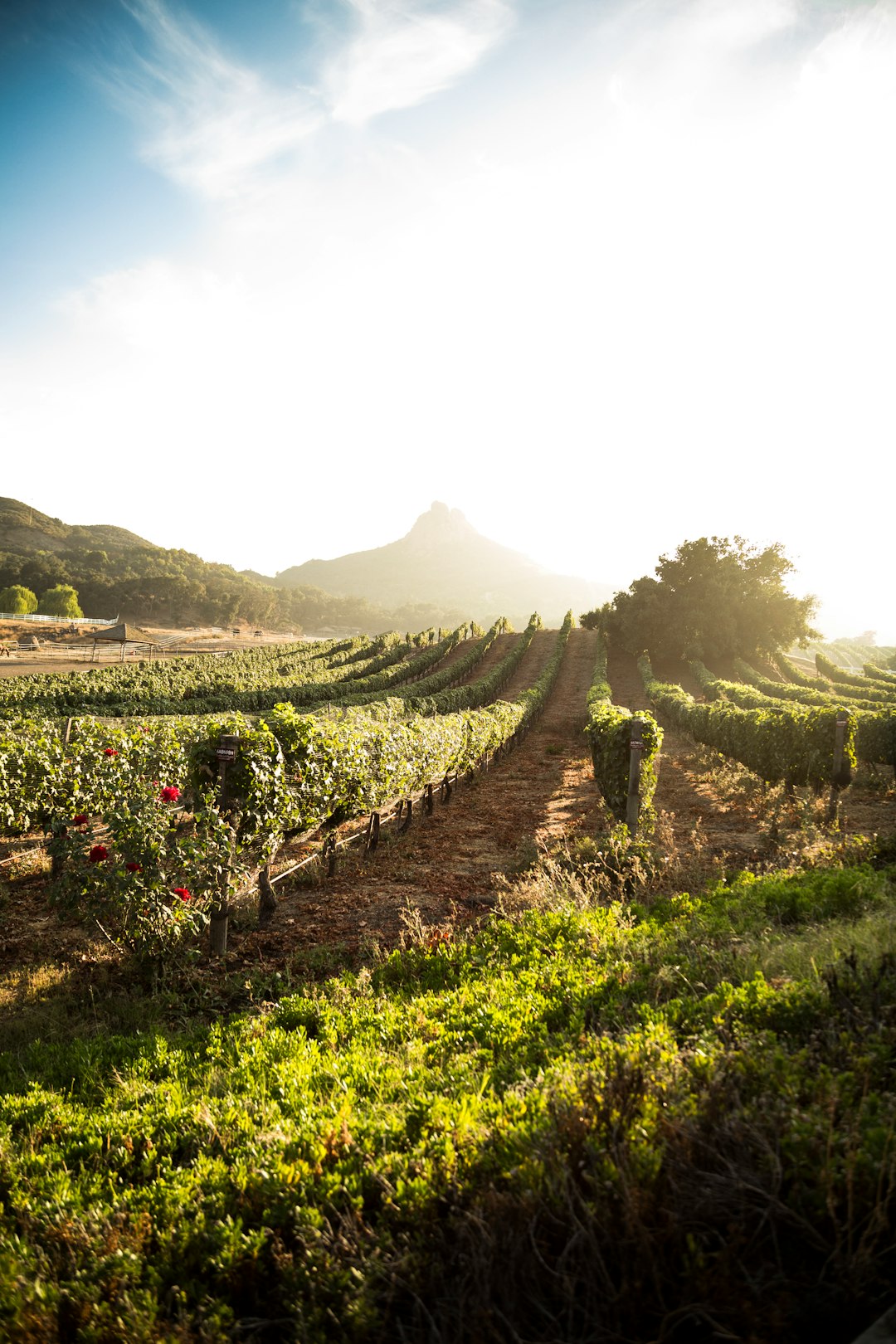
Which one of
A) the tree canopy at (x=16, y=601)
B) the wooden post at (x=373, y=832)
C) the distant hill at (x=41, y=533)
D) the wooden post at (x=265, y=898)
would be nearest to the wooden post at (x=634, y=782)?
the wooden post at (x=373, y=832)

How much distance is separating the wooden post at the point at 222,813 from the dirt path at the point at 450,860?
0.49m

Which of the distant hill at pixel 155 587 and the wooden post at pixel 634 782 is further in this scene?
the distant hill at pixel 155 587

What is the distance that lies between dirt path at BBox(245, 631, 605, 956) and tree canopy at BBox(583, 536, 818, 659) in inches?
1235

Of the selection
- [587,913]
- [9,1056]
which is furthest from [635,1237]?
[9,1056]

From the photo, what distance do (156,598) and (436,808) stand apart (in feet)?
356

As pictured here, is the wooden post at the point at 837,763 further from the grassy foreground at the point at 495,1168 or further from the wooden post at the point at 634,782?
the grassy foreground at the point at 495,1168

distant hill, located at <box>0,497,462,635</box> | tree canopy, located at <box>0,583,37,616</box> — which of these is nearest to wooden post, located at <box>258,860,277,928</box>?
tree canopy, located at <box>0,583,37,616</box>

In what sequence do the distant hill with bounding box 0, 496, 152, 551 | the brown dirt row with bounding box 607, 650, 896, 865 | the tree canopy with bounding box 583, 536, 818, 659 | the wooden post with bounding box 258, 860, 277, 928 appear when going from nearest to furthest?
the wooden post with bounding box 258, 860, 277, 928 → the brown dirt row with bounding box 607, 650, 896, 865 → the tree canopy with bounding box 583, 536, 818, 659 → the distant hill with bounding box 0, 496, 152, 551

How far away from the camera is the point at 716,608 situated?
47.8m

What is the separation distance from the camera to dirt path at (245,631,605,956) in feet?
26.5

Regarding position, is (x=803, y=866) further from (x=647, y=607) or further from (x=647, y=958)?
(x=647, y=607)

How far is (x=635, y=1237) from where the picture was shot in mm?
2258

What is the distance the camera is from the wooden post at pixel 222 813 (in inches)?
283

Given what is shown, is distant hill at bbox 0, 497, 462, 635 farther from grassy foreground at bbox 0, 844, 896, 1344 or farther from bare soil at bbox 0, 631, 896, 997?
grassy foreground at bbox 0, 844, 896, 1344
